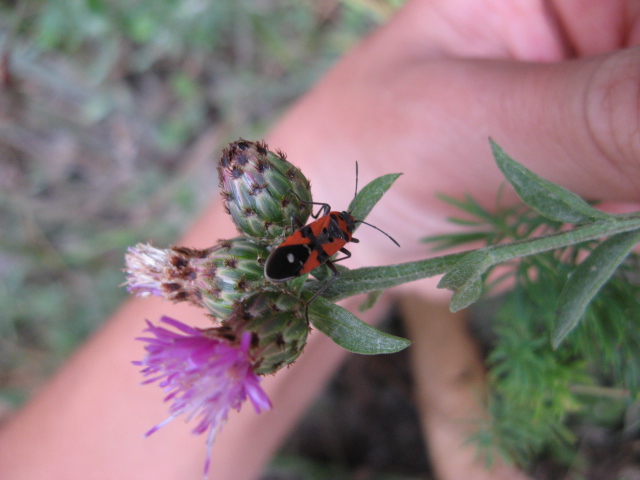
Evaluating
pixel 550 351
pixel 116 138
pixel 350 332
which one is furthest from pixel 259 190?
pixel 116 138

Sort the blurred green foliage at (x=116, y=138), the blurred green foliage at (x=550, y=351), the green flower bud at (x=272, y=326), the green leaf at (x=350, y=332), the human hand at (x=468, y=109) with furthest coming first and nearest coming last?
1. the blurred green foliage at (x=116, y=138)
2. the blurred green foliage at (x=550, y=351)
3. the human hand at (x=468, y=109)
4. the green flower bud at (x=272, y=326)
5. the green leaf at (x=350, y=332)

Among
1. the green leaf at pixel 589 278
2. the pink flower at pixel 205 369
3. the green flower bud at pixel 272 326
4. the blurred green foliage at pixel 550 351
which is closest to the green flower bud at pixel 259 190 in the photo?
the green flower bud at pixel 272 326

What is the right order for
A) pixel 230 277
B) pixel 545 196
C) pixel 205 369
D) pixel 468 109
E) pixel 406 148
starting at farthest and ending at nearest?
1. pixel 406 148
2. pixel 468 109
3. pixel 230 277
4. pixel 545 196
5. pixel 205 369

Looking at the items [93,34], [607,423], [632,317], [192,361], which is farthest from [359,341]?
[93,34]

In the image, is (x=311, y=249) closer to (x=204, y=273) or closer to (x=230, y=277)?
(x=230, y=277)

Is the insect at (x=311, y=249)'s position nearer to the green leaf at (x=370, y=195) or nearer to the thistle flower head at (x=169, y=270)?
the green leaf at (x=370, y=195)

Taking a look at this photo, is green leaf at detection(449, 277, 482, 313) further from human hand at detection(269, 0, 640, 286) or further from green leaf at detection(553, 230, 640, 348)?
human hand at detection(269, 0, 640, 286)

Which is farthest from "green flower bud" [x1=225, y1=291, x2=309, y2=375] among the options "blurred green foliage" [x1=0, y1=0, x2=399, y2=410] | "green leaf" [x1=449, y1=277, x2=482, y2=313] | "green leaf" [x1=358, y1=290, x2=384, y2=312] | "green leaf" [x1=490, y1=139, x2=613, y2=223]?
"blurred green foliage" [x1=0, y1=0, x2=399, y2=410]
